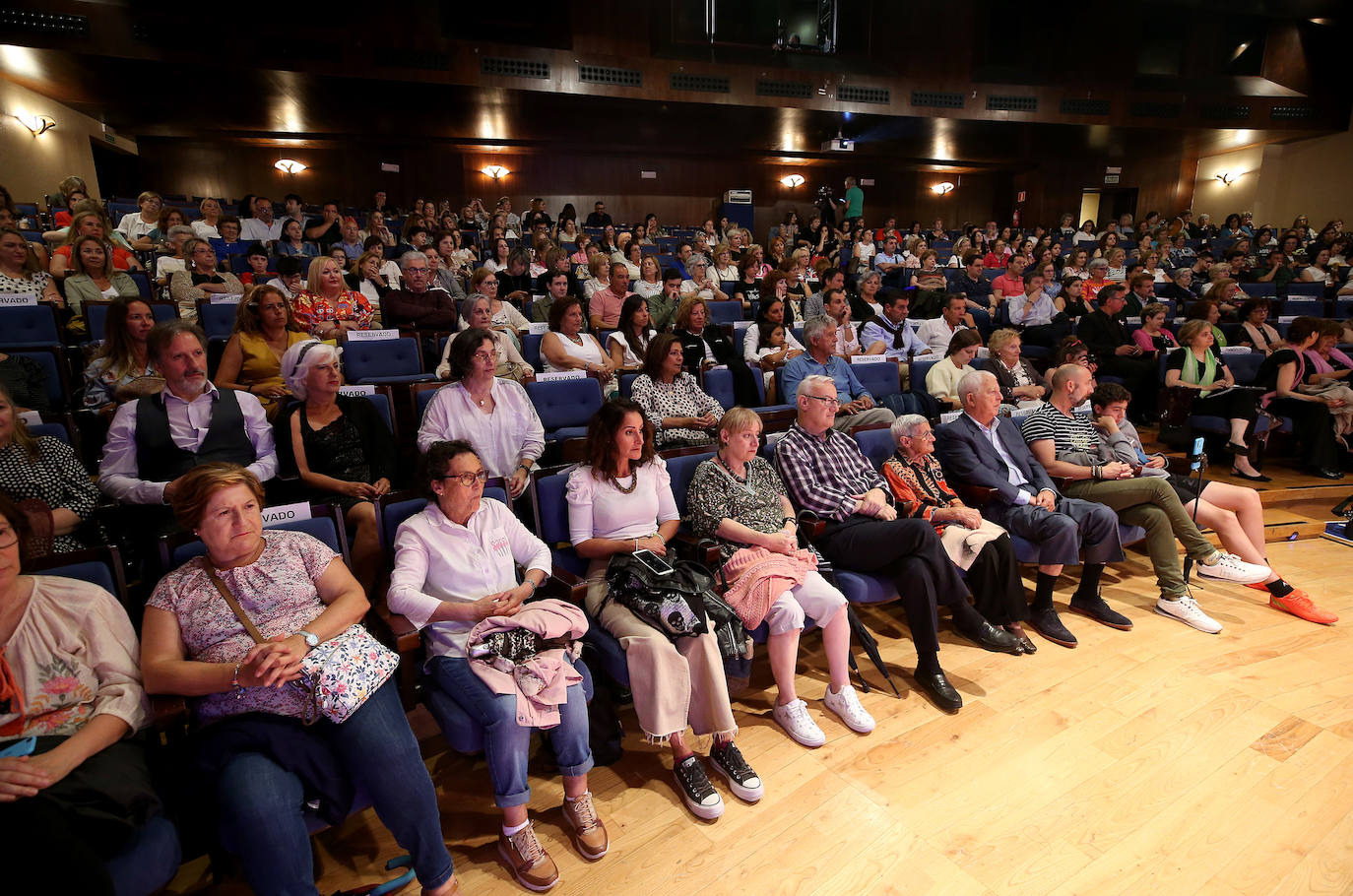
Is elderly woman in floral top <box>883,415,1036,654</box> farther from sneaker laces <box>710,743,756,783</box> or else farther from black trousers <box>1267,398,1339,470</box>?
black trousers <box>1267,398,1339,470</box>

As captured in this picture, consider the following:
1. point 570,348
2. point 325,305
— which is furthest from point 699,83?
point 325,305

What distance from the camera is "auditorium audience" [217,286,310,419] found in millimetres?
2758

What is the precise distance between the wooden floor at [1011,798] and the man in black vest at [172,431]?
112 cm

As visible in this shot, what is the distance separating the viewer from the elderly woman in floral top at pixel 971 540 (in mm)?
2305

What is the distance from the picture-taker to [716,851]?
5.08 feet

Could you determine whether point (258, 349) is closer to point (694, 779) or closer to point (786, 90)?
point (694, 779)

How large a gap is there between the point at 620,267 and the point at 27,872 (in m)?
3.85

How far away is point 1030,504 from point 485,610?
2035 millimetres

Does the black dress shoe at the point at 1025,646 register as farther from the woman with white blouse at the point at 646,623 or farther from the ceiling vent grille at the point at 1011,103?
the ceiling vent grille at the point at 1011,103

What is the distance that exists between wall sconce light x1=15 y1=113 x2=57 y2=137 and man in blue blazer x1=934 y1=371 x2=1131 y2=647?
9834mm

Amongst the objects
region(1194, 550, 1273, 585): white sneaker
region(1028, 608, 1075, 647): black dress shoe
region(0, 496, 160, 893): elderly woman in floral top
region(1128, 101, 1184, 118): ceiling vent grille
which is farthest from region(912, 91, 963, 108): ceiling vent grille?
region(0, 496, 160, 893): elderly woman in floral top

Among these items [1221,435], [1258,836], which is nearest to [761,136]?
[1221,435]

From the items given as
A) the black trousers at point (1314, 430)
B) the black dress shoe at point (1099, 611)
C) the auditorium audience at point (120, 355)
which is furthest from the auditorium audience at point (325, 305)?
the black trousers at point (1314, 430)

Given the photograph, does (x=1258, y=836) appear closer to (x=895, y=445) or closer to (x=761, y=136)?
(x=895, y=445)
